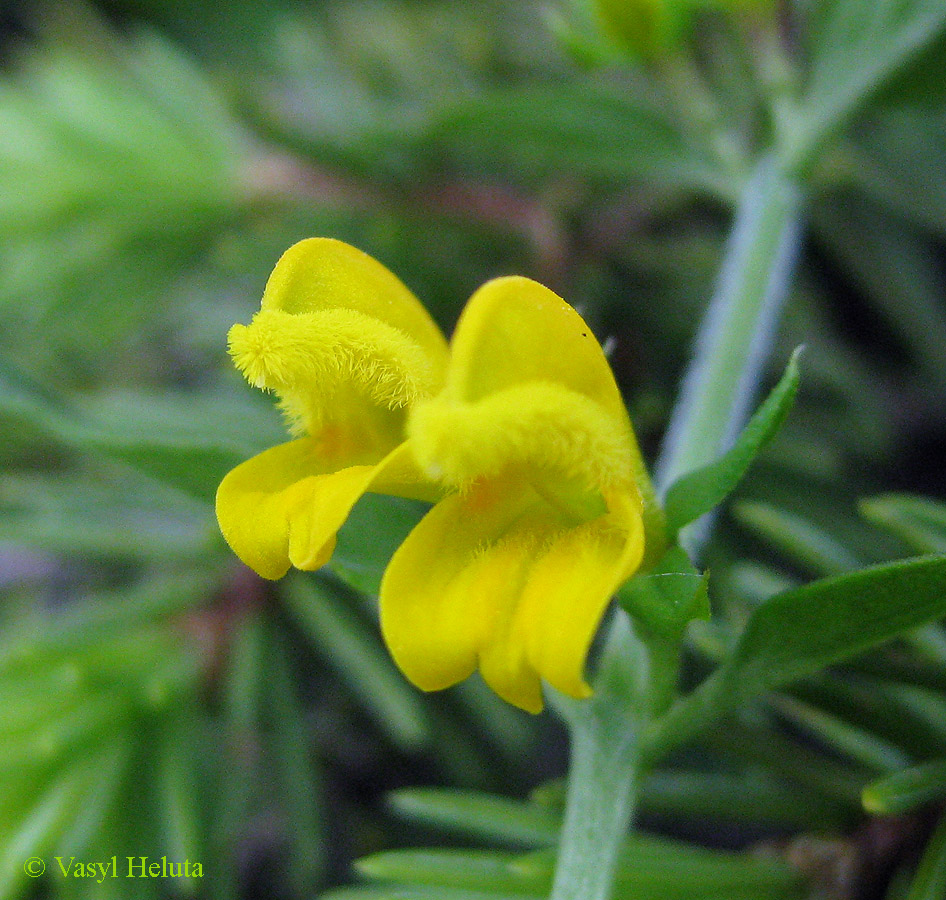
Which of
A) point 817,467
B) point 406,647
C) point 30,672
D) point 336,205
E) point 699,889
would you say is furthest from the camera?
point 336,205

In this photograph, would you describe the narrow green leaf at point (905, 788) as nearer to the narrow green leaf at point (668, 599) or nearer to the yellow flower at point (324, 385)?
the narrow green leaf at point (668, 599)

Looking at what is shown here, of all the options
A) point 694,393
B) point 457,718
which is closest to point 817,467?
point 694,393

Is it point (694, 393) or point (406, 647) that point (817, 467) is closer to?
point (694, 393)

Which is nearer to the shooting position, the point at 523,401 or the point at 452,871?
the point at 523,401

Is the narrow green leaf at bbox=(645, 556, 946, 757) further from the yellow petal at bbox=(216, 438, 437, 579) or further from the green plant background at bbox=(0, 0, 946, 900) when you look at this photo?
the yellow petal at bbox=(216, 438, 437, 579)

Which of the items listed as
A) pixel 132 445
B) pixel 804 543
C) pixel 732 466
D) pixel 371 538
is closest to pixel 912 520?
pixel 804 543

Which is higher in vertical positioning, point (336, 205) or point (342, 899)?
point (336, 205)

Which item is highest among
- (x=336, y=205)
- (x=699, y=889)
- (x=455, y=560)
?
(x=336, y=205)

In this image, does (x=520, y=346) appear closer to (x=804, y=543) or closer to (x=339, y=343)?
(x=339, y=343)
